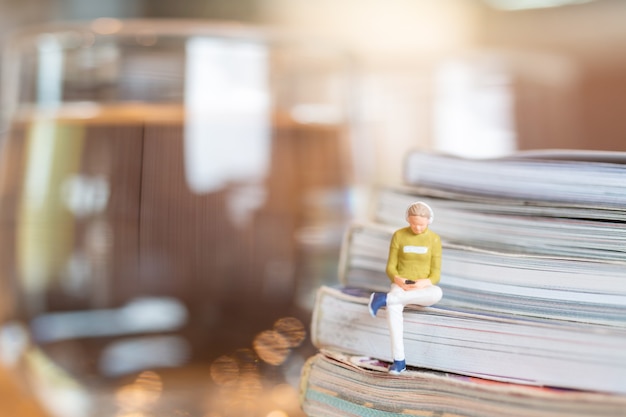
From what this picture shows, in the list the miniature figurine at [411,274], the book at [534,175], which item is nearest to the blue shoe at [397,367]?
the miniature figurine at [411,274]

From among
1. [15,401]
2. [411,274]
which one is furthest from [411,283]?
[15,401]

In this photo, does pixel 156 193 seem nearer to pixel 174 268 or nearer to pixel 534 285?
pixel 174 268

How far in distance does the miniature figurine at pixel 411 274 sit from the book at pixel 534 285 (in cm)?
2

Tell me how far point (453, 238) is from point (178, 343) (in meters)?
0.34

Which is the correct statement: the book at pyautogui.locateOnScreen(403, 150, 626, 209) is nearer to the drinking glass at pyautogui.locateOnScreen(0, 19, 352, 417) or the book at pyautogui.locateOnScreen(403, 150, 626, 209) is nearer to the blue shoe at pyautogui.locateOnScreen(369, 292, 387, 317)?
the blue shoe at pyautogui.locateOnScreen(369, 292, 387, 317)

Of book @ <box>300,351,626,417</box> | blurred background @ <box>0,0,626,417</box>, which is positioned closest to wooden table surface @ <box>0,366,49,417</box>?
blurred background @ <box>0,0,626,417</box>

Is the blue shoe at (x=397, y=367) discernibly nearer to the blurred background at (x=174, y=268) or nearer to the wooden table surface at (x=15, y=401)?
the blurred background at (x=174, y=268)

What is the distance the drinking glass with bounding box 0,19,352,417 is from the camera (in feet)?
2.12

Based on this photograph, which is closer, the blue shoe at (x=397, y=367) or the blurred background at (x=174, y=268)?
the blue shoe at (x=397, y=367)

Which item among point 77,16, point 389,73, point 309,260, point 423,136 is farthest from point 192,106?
point 77,16

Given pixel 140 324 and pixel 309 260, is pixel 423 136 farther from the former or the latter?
pixel 140 324

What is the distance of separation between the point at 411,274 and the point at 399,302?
0.05 ft

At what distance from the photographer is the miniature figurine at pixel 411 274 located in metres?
0.33

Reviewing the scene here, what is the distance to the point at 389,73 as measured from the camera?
1.39m
